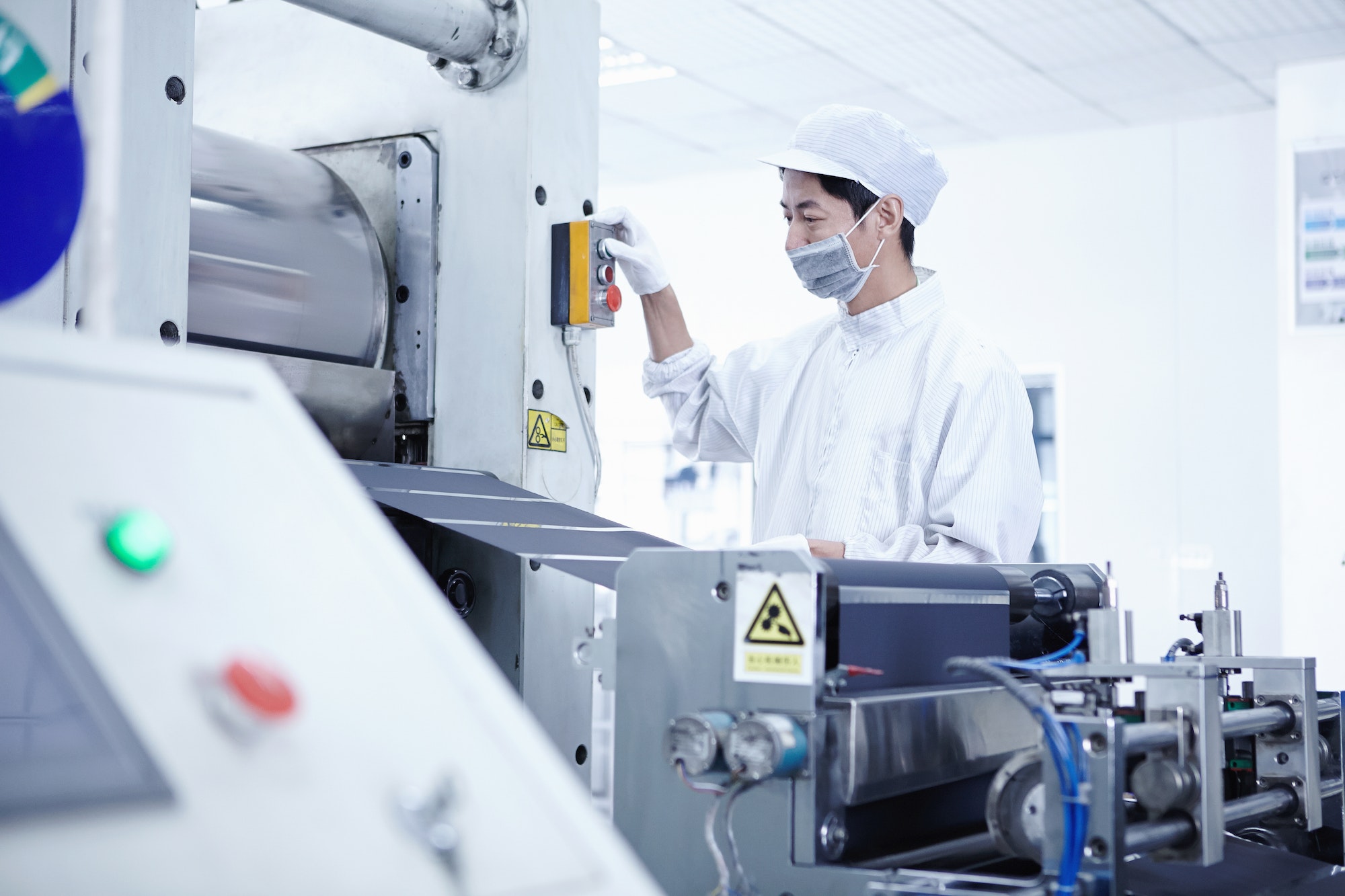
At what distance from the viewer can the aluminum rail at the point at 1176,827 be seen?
39.4 inches

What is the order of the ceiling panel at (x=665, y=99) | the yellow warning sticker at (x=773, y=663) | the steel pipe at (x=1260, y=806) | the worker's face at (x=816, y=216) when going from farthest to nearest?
the ceiling panel at (x=665, y=99) → the worker's face at (x=816, y=216) → the steel pipe at (x=1260, y=806) → the yellow warning sticker at (x=773, y=663)

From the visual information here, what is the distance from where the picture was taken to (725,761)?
3.39ft

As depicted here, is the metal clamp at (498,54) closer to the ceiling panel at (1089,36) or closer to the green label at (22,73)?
the green label at (22,73)

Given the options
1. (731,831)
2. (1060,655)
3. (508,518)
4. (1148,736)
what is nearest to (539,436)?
(508,518)

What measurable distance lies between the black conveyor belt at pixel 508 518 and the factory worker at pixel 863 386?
0.33m

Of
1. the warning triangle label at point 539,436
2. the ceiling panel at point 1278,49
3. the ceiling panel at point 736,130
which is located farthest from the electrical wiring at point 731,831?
the ceiling panel at point 736,130

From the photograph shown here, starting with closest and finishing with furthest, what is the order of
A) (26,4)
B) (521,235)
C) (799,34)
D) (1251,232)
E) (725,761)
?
1. (725,761)
2. (26,4)
3. (521,235)
4. (799,34)
5. (1251,232)

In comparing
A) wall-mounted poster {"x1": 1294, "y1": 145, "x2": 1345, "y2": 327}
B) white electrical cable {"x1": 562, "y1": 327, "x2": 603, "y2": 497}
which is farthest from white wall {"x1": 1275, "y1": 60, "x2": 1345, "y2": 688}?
white electrical cable {"x1": 562, "y1": 327, "x2": 603, "y2": 497}

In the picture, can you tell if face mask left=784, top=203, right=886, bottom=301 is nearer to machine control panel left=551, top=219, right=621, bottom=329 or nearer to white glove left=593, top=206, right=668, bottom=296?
white glove left=593, top=206, right=668, bottom=296

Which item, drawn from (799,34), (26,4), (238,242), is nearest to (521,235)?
(238,242)

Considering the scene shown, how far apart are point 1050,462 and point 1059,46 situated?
1.65 metres

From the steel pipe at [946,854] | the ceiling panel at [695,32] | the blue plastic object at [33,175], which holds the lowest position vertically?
the steel pipe at [946,854]

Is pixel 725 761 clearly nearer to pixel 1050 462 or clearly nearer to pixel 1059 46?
pixel 1059 46

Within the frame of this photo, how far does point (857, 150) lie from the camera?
213 cm
